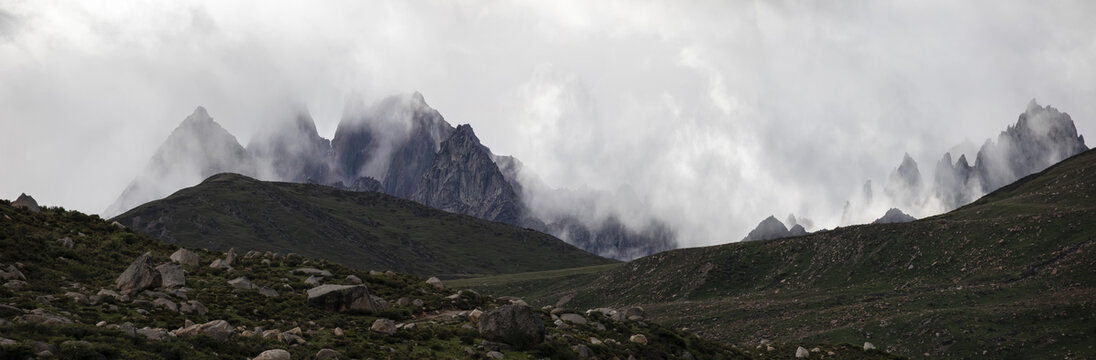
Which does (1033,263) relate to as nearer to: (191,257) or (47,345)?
(191,257)

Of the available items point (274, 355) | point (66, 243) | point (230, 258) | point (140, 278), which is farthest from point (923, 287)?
point (66, 243)

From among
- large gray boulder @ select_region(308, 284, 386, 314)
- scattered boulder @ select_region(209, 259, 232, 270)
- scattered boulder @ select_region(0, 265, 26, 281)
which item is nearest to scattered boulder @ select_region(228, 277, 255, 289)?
scattered boulder @ select_region(209, 259, 232, 270)

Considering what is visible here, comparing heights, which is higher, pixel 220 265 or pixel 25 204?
pixel 25 204

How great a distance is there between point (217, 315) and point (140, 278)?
571cm

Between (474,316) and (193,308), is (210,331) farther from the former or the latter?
(474,316)

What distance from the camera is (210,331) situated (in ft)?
96.2

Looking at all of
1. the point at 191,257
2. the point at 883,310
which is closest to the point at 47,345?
the point at 191,257

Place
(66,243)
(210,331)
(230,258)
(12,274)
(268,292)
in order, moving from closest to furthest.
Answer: (210,331) → (12,274) → (268,292) → (66,243) → (230,258)

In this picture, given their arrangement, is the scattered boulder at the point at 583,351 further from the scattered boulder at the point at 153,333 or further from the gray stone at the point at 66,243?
the gray stone at the point at 66,243

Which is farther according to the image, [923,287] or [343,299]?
[923,287]

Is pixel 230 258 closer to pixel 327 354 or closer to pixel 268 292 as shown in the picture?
pixel 268 292

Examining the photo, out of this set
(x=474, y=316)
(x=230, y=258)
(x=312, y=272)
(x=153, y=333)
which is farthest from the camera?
(x=312, y=272)

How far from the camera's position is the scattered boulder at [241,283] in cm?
4233

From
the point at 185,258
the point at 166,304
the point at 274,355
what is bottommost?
the point at 274,355
